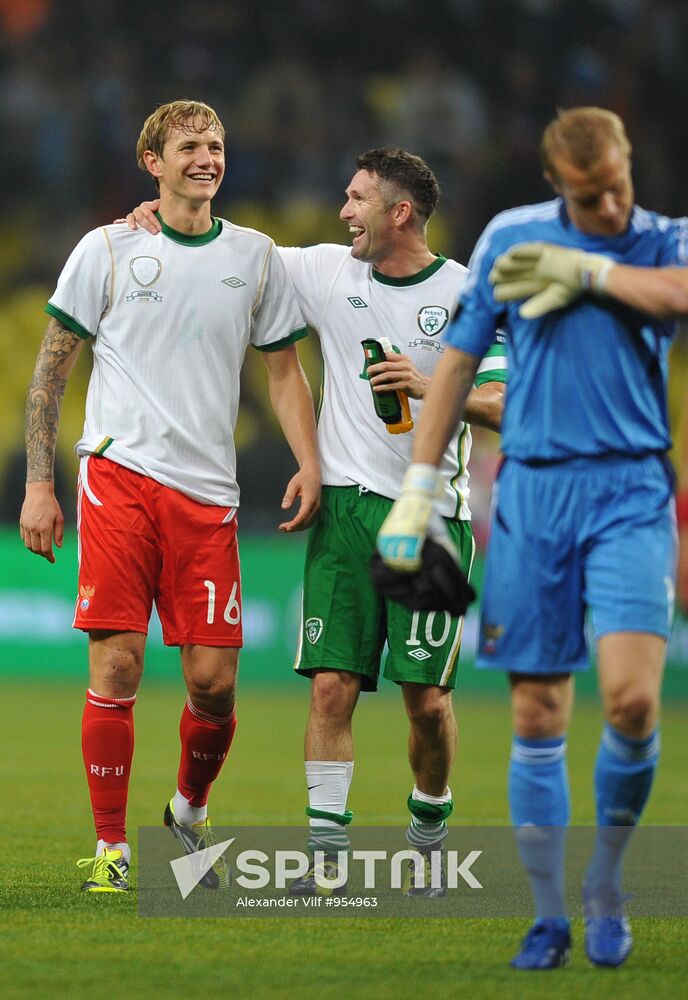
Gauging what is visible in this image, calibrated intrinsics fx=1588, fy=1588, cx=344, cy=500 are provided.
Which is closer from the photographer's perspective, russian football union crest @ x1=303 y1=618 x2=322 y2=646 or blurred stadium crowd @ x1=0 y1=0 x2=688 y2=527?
russian football union crest @ x1=303 y1=618 x2=322 y2=646

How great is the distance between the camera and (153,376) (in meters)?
5.61

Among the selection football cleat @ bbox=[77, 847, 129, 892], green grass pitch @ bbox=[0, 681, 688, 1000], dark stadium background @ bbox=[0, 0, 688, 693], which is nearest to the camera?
green grass pitch @ bbox=[0, 681, 688, 1000]

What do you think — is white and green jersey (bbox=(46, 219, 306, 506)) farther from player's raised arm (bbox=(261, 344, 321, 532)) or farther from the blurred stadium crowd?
the blurred stadium crowd

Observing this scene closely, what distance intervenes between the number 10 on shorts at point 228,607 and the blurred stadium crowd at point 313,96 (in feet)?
38.9

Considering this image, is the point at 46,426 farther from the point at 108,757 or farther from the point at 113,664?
the point at 108,757

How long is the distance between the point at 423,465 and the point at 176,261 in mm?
1823

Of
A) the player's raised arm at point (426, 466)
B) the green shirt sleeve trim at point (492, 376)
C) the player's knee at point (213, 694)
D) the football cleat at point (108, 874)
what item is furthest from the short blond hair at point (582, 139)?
the football cleat at point (108, 874)

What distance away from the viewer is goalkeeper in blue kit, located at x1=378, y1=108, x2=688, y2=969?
13.3ft

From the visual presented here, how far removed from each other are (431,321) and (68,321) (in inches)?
51.3

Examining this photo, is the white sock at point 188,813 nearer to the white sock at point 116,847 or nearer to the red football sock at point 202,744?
the red football sock at point 202,744

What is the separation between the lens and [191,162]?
18.4 ft

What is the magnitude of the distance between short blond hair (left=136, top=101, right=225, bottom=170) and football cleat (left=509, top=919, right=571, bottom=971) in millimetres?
3041

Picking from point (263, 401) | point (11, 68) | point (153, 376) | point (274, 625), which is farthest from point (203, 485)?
point (11, 68)

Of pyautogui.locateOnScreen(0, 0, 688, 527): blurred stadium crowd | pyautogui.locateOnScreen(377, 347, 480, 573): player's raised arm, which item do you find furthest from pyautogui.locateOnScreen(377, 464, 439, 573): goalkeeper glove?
pyautogui.locateOnScreen(0, 0, 688, 527): blurred stadium crowd
